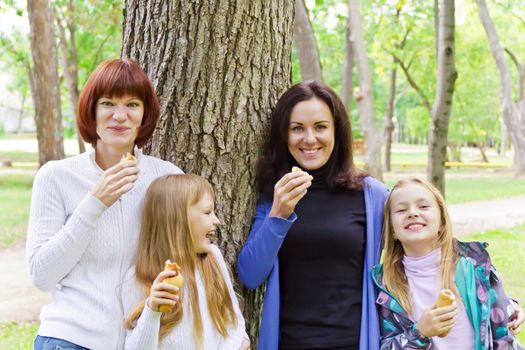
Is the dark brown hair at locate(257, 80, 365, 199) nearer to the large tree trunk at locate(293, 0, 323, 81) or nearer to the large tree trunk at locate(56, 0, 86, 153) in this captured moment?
the large tree trunk at locate(293, 0, 323, 81)

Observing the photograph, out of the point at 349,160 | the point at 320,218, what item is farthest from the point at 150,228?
the point at 349,160

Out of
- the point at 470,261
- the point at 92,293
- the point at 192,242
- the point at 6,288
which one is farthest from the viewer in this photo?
the point at 6,288

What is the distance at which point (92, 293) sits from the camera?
2.55 meters

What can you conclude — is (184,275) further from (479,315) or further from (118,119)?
(479,315)

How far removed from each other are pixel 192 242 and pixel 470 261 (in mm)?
1248

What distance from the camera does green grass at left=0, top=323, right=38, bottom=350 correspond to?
6320mm

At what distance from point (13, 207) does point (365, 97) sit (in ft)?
28.9

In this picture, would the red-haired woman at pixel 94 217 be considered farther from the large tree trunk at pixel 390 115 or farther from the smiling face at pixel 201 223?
the large tree trunk at pixel 390 115

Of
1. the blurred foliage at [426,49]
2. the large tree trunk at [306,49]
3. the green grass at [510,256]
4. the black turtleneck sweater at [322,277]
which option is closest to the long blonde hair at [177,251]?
the black turtleneck sweater at [322,277]

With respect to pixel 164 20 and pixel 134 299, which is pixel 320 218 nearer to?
pixel 134 299

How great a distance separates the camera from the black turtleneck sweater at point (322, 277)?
299 centimetres

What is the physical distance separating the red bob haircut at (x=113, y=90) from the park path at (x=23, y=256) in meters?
5.38

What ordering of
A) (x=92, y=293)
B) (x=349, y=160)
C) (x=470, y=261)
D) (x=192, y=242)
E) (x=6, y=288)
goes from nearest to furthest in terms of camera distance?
(x=92, y=293) < (x=192, y=242) < (x=470, y=261) < (x=349, y=160) < (x=6, y=288)

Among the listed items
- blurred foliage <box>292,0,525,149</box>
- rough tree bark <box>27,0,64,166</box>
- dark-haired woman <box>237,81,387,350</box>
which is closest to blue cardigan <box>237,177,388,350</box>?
dark-haired woman <box>237,81,387,350</box>
